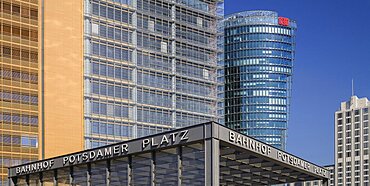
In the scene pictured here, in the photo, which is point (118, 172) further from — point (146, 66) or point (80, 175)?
point (146, 66)

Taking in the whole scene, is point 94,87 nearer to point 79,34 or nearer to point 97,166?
point 79,34

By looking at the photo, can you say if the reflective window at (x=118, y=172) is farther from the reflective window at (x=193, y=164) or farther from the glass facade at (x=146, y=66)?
the glass facade at (x=146, y=66)

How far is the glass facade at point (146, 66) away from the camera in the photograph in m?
106

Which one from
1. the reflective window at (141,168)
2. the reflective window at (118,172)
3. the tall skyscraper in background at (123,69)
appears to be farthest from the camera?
the tall skyscraper in background at (123,69)

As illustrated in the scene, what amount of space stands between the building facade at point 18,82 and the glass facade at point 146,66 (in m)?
10.3

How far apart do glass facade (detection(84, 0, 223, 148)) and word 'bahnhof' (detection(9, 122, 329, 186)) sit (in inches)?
1869


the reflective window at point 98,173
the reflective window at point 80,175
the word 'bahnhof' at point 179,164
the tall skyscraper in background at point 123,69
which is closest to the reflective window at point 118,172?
the word 'bahnhof' at point 179,164

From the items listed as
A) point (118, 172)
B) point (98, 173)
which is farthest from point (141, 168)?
point (98, 173)

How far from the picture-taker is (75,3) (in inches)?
4048

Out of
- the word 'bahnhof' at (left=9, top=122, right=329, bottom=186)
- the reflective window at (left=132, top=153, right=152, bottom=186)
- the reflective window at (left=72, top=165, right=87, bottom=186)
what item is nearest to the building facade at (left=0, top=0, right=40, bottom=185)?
the word 'bahnhof' at (left=9, top=122, right=329, bottom=186)

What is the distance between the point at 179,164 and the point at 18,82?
184 feet

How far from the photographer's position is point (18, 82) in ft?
307

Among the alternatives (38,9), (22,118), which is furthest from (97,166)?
(38,9)

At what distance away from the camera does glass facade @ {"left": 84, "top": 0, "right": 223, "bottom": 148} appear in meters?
106
